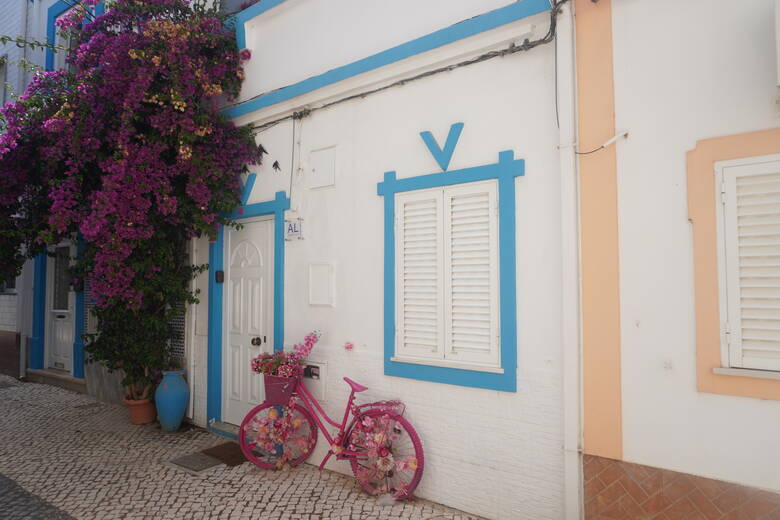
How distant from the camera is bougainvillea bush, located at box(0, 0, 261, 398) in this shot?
17.4 feet

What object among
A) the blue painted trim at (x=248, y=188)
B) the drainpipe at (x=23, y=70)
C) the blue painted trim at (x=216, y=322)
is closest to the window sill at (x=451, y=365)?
the blue painted trim at (x=216, y=322)

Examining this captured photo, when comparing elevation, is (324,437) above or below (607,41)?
below

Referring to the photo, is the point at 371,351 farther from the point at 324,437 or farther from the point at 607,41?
the point at 607,41

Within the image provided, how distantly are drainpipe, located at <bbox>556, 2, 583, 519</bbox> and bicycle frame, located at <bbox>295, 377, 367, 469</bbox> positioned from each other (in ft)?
5.54

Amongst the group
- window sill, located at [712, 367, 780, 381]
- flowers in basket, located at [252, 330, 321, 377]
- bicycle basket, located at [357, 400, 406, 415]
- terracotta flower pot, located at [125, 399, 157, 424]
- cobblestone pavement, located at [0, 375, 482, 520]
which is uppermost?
window sill, located at [712, 367, 780, 381]

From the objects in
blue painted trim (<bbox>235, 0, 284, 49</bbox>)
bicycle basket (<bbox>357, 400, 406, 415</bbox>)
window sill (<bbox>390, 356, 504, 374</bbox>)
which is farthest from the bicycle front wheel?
blue painted trim (<bbox>235, 0, 284, 49</bbox>)

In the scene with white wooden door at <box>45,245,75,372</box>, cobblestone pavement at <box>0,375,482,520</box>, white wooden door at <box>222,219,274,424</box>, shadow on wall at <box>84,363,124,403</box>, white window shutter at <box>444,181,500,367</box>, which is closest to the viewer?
white window shutter at <box>444,181,500,367</box>

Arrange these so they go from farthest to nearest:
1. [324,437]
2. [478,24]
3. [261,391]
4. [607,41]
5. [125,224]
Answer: [261,391]
[125,224]
[324,437]
[478,24]
[607,41]

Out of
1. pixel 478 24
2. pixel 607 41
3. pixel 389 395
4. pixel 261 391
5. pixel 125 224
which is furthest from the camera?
pixel 261 391

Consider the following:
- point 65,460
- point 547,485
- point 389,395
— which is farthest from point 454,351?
point 65,460

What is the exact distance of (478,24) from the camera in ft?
13.1

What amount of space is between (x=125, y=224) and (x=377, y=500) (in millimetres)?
3694

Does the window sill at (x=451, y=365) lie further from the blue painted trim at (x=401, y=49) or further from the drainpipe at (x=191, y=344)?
the drainpipe at (x=191, y=344)

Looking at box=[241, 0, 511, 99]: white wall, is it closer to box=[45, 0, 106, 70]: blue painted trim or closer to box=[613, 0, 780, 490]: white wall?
box=[613, 0, 780, 490]: white wall
